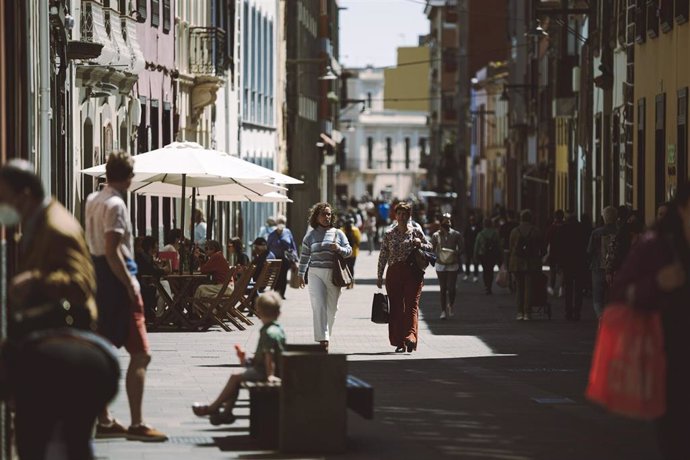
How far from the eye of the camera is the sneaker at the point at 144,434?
13.5 meters

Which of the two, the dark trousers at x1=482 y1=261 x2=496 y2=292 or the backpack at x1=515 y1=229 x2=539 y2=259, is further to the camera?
the dark trousers at x1=482 y1=261 x2=496 y2=292

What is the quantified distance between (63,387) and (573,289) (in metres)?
21.1

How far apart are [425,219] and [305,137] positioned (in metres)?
5.65

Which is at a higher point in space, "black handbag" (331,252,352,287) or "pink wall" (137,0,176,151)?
"pink wall" (137,0,176,151)

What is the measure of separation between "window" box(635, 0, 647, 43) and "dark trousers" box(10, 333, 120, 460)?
25.0 m

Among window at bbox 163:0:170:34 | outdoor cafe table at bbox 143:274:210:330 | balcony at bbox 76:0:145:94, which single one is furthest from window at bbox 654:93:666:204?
window at bbox 163:0:170:34

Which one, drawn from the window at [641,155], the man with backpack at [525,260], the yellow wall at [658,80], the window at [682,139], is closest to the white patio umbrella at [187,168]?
the man with backpack at [525,260]

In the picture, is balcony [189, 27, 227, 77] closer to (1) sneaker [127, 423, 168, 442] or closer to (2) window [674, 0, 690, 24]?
(2) window [674, 0, 690, 24]

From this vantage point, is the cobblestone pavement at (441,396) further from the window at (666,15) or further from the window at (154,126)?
the window at (154,126)

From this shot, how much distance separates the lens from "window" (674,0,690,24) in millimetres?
28141

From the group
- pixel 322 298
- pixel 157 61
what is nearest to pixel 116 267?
pixel 322 298

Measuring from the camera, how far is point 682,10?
1126 inches

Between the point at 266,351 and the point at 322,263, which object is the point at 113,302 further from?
the point at 322,263

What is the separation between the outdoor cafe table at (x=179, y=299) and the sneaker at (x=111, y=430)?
12.3 m
